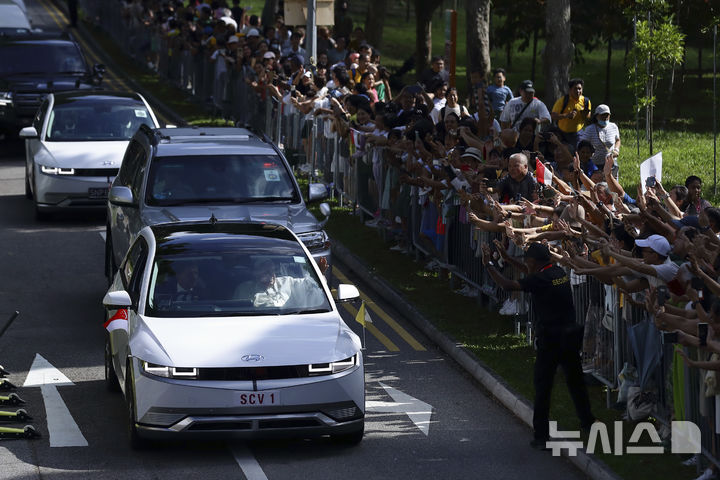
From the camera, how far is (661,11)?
25.0 metres

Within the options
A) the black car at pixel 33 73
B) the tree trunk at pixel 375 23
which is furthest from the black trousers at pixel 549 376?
the tree trunk at pixel 375 23

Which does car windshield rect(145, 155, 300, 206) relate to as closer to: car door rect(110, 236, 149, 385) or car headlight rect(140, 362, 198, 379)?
car door rect(110, 236, 149, 385)

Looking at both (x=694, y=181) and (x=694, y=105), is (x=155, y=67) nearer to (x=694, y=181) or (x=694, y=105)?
(x=694, y=105)

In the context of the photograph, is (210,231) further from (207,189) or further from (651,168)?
(651,168)

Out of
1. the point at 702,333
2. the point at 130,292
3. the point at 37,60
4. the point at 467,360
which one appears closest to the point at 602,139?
the point at 467,360

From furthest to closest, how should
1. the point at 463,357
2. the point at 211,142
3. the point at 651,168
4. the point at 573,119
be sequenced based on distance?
the point at 573,119, the point at 211,142, the point at 463,357, the point at 651,168

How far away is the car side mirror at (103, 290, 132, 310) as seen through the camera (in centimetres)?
1066

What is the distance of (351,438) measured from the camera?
34.5ft

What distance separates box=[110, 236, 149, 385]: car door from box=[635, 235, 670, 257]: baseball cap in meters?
4.06

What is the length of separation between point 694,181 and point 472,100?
14193 millimetres

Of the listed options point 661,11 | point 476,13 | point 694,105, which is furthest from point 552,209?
point 694,105

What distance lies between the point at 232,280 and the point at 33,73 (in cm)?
1885

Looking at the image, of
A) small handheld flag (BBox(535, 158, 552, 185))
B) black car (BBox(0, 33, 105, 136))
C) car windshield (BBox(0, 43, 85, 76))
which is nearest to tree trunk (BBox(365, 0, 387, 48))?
black car (BBox(0, 33, 105, 136))

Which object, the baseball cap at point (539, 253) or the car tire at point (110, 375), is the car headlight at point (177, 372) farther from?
the baseball cap at point (539, 253)
